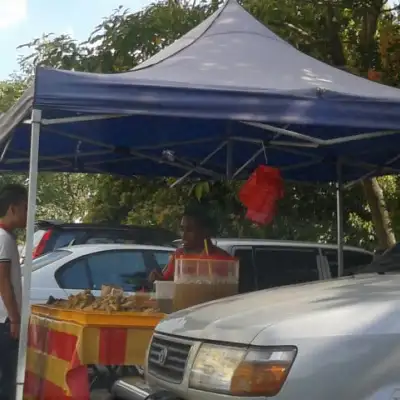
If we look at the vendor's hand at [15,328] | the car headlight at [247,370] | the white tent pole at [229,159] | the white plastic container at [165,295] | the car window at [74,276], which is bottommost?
the car window at [74,276]

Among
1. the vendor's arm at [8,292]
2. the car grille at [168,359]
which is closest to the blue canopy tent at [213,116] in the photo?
the vendor's arm at [8,292]

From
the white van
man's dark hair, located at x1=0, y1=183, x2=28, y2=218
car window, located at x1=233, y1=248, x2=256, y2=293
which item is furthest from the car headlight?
car window, located at x1=233, y1=248, x2=256, y2=293

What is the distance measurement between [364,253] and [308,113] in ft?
14.0

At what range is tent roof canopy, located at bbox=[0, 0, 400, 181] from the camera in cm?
468

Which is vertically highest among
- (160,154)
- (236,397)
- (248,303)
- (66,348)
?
(160,154)

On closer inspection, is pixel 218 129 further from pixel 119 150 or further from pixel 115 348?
pixel 115 348

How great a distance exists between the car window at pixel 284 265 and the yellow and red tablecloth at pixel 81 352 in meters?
3.41

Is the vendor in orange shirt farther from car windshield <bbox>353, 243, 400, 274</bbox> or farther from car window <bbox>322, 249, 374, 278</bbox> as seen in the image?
car window <bbox>322, 249, 374, 278</bbox>

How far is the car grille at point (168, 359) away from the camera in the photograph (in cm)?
357

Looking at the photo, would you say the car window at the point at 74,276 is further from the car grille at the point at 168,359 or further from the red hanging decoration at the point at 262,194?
the car grille at the point at 168,359

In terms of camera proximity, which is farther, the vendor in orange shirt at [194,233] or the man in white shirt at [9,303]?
the vendor in orange shirt at [194,233]

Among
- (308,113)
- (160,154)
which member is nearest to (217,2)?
(160,154)

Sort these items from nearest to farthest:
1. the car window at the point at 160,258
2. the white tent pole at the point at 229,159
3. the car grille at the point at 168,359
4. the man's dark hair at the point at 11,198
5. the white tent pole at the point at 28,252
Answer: the car grille at the point at 168,359 < the white tent pole at the point at 28,252 < the man's dark hair at the point at 11,198 < the white tent pole at the point at 229,159 < the car window at the point at 160,258

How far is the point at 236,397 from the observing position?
3135 mm
